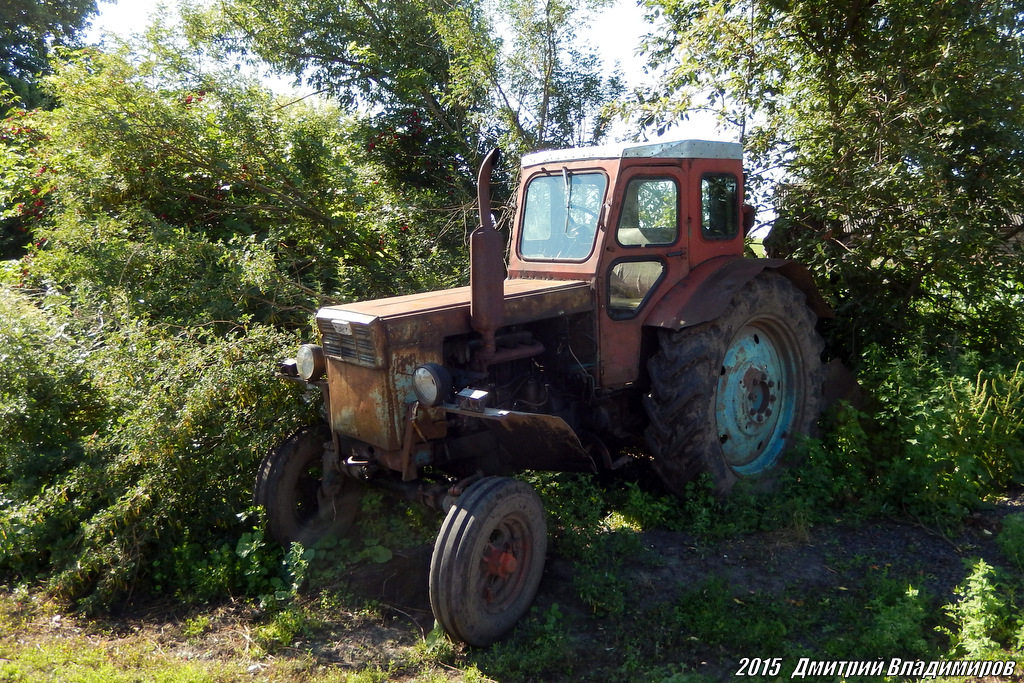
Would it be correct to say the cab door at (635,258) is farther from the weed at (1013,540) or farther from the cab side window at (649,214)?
the weed at (1013,540)

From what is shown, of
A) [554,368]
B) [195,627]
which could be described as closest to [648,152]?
[554,368]

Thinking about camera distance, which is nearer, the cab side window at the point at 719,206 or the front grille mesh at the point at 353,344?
the front grille mesh at the point at 353,344

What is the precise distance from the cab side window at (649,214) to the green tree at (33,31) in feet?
43.2

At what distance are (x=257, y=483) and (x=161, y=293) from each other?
2.73 meters

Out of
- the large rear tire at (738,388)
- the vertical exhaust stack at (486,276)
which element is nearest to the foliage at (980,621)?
the large rear tire at (738,388)

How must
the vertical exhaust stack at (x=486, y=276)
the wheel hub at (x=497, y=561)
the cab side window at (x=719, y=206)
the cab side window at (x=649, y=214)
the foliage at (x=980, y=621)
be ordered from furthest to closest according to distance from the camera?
the cab side window at (x=719, y=206) < the cab side window at (x=649, y=214) < the vertical exhaust stack at (x=486, y=276) < the wheel hub at (x=497, y=561) < the foliage at (x=980, y=621)

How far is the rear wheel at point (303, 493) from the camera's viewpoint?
451 centimetres

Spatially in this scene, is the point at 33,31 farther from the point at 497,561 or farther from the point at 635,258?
the point at 497,561

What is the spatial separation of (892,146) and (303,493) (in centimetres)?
515

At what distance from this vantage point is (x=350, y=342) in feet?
13.2

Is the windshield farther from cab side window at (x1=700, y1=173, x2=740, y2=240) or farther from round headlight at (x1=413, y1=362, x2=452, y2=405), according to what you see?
round headlight at (x1=413, y1=362, x2=452, y2=405)

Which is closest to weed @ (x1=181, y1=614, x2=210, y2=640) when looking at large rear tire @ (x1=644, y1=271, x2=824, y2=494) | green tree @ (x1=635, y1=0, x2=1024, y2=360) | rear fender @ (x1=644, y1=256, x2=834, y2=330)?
large rear tire @ (x1=644, y1=271, x2=824, y2=494)

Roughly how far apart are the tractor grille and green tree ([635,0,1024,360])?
162 inches

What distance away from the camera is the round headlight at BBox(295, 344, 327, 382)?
4309 mm
